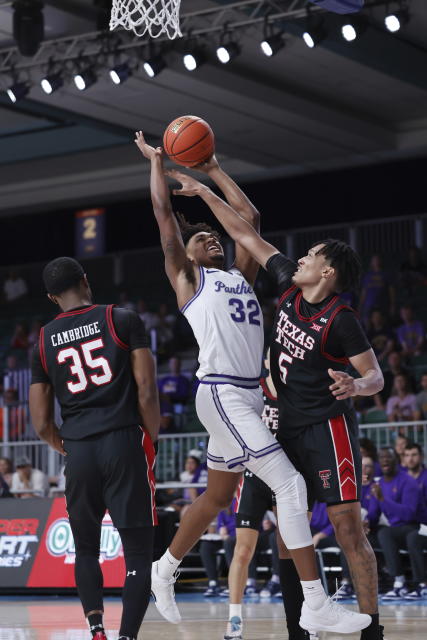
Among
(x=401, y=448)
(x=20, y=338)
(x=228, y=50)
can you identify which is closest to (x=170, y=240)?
(x=401, y=448)

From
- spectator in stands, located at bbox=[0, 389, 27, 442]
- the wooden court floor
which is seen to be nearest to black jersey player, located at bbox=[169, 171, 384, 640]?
the wooden court floor

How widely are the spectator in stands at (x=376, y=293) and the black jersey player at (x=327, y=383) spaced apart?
14.3 meters

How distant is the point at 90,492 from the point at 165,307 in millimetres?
17008

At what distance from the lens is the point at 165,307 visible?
75.8 ft

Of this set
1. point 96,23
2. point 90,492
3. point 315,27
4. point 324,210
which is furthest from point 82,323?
point 324,210

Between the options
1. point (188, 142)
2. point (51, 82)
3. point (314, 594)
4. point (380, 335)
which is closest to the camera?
point (314, 594)

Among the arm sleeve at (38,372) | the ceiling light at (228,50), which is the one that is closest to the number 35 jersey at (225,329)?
the arm sleeve at (38,372)

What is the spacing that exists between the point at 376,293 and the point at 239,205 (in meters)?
14.3

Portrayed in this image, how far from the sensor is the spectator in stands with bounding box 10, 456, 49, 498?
1519cm

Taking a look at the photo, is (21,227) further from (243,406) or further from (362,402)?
(243,406)

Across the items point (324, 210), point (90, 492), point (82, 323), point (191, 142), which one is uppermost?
point (324, 210)

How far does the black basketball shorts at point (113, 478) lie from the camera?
20.0 ft

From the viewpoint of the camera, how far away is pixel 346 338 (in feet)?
20.5

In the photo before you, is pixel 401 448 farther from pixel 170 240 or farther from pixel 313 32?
pixel 170 240
